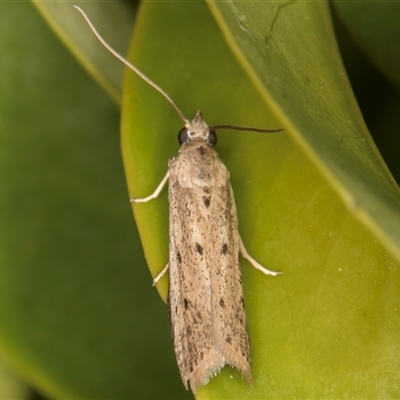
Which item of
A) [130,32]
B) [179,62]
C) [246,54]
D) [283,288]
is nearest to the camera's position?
[246,54]

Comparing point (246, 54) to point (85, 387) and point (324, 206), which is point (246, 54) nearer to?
point (324, 206)

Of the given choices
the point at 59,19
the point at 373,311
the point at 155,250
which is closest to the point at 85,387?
the point at 155,250

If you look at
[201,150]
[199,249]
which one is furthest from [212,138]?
[199,249]

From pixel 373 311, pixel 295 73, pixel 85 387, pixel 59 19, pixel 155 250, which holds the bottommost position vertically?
pixel 85 387

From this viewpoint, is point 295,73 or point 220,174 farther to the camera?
point 220,174

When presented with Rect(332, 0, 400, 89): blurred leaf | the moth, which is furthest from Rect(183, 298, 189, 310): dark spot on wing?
Rect(332, 0, 400, 89): blurred leaf

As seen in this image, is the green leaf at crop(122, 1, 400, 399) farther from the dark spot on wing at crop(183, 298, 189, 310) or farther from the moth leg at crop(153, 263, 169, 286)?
the dark spot on wing at crop(183, 298, 189, 310)
